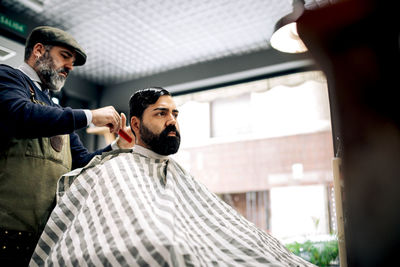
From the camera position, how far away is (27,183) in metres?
1.42

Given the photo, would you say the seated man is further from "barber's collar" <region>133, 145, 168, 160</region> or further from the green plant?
the green plant

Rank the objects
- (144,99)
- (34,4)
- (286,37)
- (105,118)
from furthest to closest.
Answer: (34,4) < (286,37) < (144,99) < (105,118)

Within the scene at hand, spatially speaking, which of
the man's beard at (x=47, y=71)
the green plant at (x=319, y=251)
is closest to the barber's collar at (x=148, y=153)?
the man's beard at (x=47, y=71)

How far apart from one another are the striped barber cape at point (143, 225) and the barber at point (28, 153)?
0.09 m

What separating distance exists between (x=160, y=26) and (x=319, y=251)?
250 centimetres

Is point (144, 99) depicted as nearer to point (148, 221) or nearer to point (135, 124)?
point (135, 124)

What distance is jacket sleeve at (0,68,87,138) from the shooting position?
134 cm

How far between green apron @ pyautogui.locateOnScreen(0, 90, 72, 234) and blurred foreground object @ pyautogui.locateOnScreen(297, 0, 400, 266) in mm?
1283

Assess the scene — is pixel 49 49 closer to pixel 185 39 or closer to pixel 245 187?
pixel 185 39

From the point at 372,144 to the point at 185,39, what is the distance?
3221 millimetres

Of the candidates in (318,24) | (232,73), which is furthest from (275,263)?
(232,73)

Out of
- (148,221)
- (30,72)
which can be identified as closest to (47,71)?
(30,72)

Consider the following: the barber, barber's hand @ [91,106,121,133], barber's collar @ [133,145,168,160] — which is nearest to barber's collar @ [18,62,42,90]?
the barber

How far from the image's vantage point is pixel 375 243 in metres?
0.45
